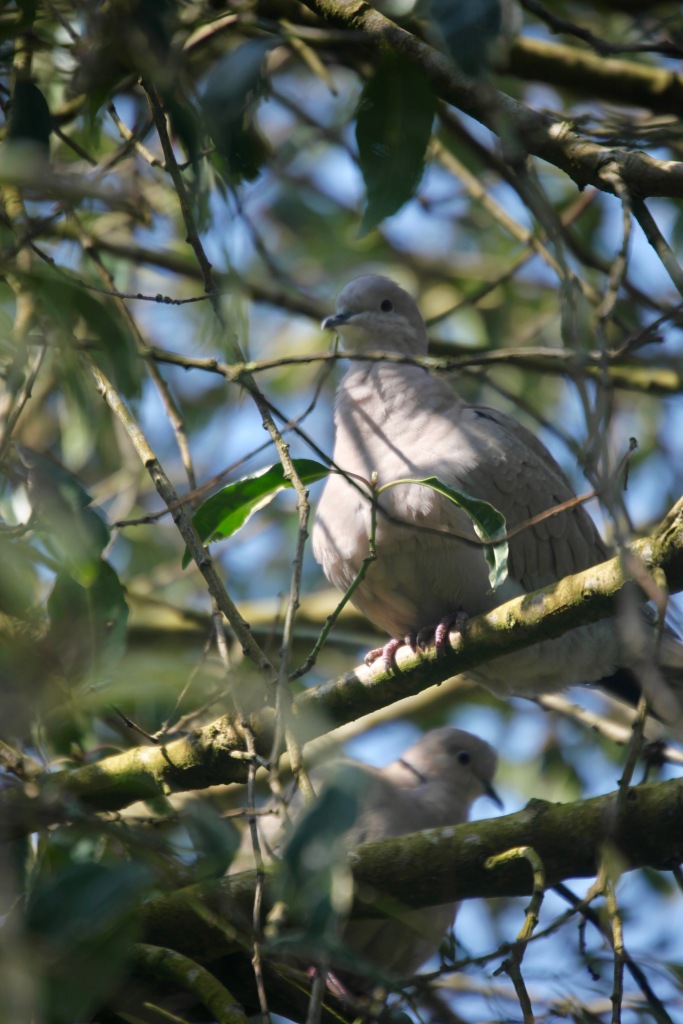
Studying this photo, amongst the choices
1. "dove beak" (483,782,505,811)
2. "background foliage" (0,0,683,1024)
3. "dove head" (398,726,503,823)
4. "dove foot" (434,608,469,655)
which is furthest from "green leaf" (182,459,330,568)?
"dove beak" (483,782,505,811)

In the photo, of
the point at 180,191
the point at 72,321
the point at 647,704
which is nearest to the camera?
the point at 72,321

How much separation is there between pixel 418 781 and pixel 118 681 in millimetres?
2526

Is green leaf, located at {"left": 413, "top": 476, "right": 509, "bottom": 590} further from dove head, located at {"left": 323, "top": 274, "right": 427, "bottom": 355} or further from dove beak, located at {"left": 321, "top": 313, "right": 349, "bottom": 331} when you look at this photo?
dove head, located at {"left": 323, "top": 274, "right": 427, "bottom": 355}

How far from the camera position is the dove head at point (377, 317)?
14.1 ft

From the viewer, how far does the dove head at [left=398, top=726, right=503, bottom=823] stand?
448 centimetres

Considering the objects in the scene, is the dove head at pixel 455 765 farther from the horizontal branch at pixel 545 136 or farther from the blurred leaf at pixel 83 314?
the blurred leaf at pixel 83 314

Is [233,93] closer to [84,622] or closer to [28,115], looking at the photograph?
[28,115]

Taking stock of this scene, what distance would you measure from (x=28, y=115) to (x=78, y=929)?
1.60 metres

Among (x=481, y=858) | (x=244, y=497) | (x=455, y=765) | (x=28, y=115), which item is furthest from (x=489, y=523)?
(x=455, y=765)

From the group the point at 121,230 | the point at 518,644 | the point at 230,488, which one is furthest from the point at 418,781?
the point at 121,230

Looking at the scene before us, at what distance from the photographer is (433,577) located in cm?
341

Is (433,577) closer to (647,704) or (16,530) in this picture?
(647,704)

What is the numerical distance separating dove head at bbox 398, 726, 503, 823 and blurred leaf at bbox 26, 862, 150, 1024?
3083mm

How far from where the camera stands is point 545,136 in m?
2.31
